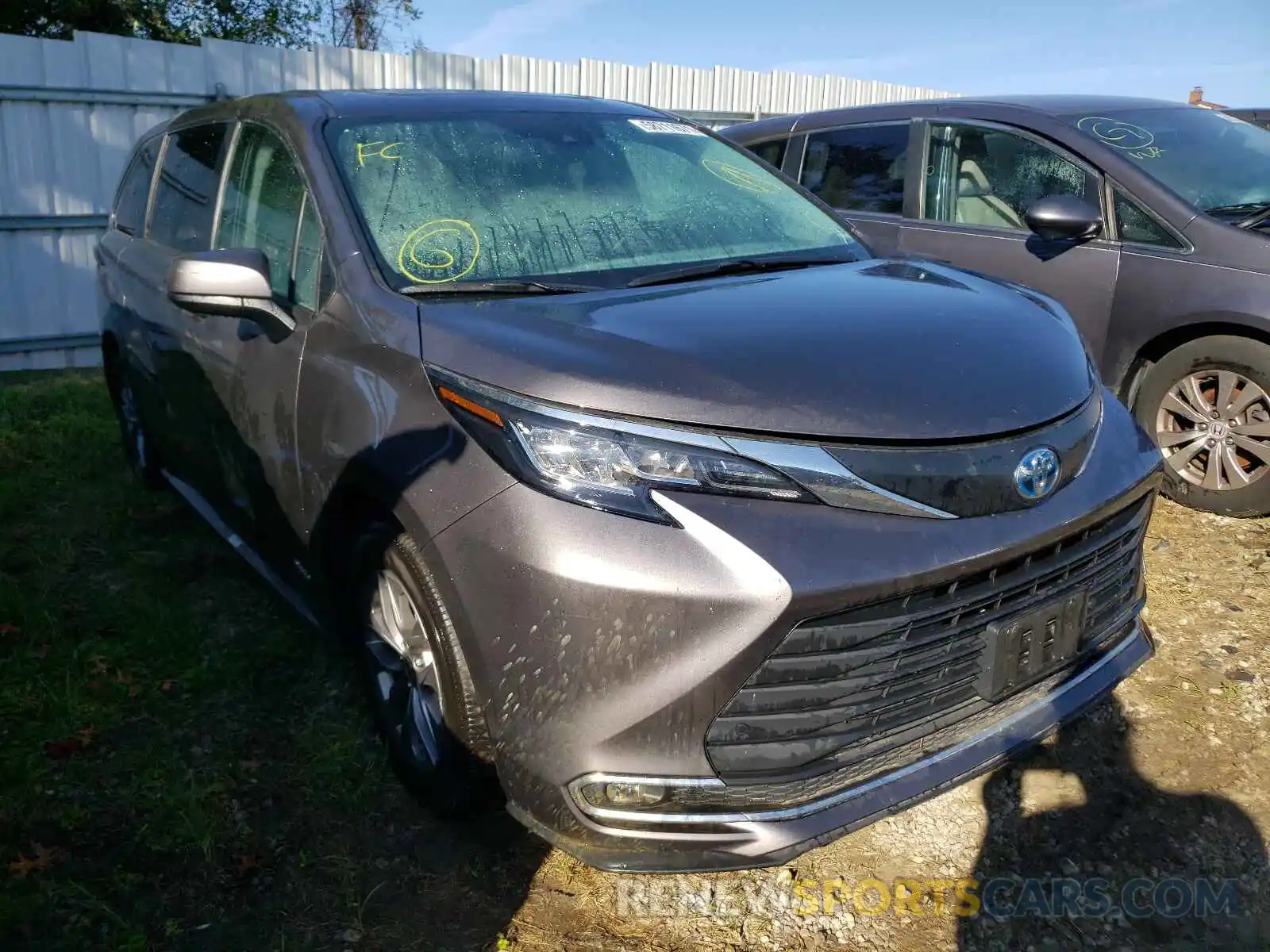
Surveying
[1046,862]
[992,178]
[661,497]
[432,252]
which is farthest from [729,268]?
[992,178]

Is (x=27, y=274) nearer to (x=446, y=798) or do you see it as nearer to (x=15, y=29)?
(x=446, y=798)

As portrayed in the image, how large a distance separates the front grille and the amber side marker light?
70cm

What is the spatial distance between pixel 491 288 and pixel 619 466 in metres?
0.76

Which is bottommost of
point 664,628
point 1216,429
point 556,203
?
point 1216,429

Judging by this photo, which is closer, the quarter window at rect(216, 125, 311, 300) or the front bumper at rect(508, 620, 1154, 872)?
the front bumper at rect(508, 620, 1154, 872)

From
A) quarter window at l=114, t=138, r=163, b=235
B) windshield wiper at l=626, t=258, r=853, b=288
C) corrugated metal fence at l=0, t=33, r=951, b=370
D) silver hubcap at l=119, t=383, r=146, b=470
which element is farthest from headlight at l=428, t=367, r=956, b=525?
corrugated metal fence at l=0, t=33, r=951, b=370

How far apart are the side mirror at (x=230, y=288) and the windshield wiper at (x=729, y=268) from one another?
0.95 meters

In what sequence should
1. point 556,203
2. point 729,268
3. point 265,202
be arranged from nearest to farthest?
point 729,268
point 556,203
point 265,202

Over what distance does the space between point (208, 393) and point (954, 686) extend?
2.41 meters

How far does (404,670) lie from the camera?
8.07 ft

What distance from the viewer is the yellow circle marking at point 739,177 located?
327 centimetres

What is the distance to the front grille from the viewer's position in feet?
6.02

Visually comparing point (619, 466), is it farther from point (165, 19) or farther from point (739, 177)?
point (165, 19)

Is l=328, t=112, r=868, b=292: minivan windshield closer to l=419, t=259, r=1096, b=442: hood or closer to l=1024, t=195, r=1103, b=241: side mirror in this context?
l=419, t=259, r=1096, b=442: hood
